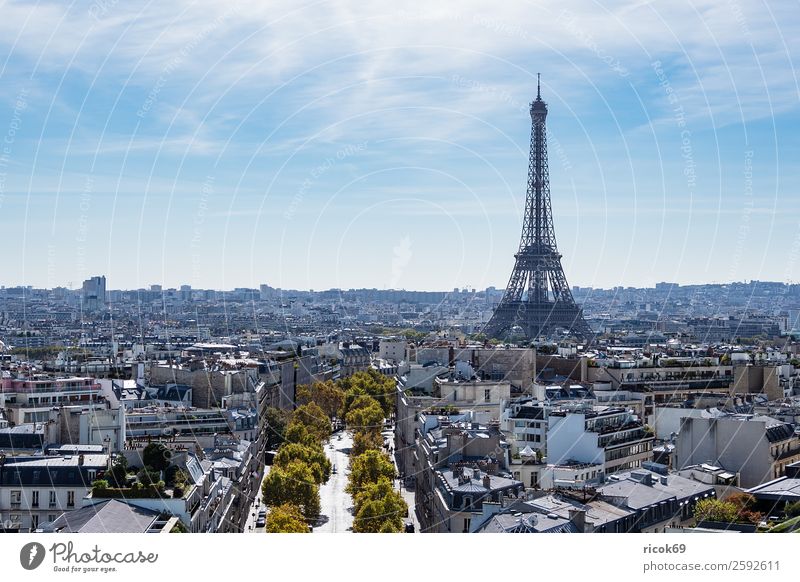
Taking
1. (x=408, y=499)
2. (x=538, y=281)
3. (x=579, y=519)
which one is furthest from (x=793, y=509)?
(x=538, y=281)

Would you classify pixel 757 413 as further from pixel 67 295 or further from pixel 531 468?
pixel 67 295

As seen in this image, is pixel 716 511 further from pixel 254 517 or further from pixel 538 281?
pixel 538 281

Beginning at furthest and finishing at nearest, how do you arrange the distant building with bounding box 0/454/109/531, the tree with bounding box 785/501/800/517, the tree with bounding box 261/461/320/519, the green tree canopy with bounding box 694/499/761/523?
the tree with bounding box 261/461/320/519 → the distant building with bounding box 0/454/109/531 → the green tree canopy with bounding box 694/499/761/523 → the tree with bounding box 785/501/800/517

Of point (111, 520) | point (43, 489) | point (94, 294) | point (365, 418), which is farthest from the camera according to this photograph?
point (94, 294)

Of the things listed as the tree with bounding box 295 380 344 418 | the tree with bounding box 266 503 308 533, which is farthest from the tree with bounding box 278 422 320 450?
the tree with bounding box 266 503 308 533

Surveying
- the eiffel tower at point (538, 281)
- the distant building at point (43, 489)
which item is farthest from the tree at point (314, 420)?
the eiffel tower at point (538, 281)

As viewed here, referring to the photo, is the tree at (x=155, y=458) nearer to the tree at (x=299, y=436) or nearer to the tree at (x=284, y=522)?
the tree at (x=284, y=522)

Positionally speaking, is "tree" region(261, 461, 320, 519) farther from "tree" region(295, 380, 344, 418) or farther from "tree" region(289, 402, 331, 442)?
"tree" region(295, 380, 344, 418)
